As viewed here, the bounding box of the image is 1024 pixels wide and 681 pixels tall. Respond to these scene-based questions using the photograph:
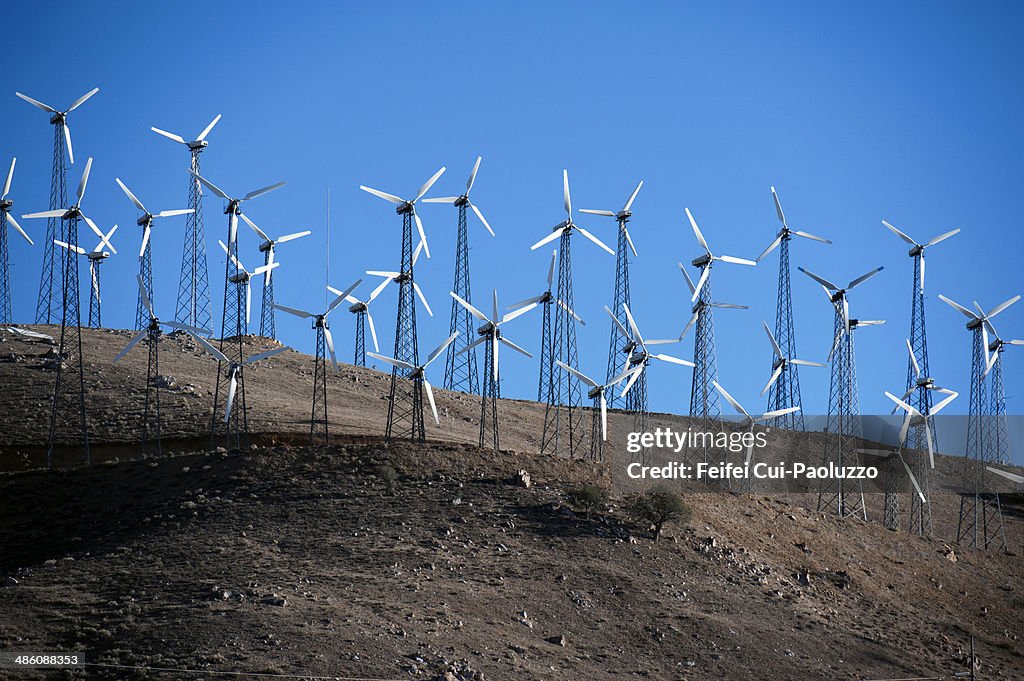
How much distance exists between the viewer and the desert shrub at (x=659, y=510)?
7175 centimetres

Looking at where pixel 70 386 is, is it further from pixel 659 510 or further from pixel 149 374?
pixel 659 510

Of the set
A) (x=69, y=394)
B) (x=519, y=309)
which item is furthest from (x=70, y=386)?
(x=519, y=309)

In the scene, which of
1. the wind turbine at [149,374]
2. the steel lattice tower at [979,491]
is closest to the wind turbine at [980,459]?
the steel lattice tower at [979,491]

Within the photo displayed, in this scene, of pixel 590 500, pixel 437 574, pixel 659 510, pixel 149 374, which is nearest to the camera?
pixel 437 574

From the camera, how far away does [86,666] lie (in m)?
50.4

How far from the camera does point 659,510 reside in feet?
236

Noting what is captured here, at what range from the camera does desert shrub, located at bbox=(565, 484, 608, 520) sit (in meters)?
72.7

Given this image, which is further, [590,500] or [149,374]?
[149,374]

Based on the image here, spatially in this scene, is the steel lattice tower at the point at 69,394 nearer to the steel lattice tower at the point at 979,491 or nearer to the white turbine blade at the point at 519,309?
the white turbine blade at the point at 519,309

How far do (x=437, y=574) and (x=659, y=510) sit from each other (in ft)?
47.9

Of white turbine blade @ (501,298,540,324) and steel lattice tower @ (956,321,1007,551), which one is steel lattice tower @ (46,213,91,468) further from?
steel lattice tower @ (956,321,1007,551)

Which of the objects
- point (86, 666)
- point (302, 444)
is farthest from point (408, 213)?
point (86, 666)

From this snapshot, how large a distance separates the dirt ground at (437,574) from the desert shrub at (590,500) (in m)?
0.58

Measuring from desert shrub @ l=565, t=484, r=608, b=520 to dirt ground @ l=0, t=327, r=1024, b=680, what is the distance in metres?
0.58
